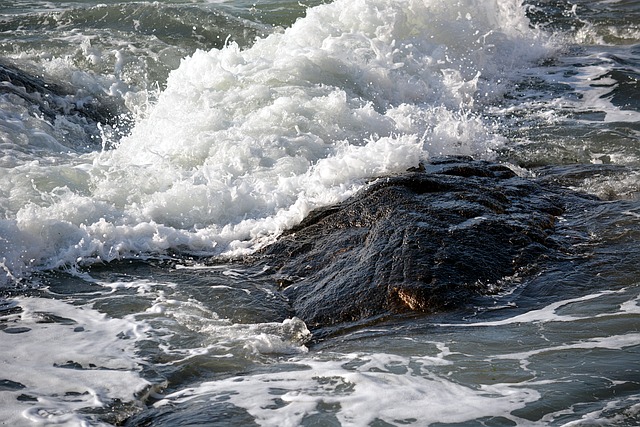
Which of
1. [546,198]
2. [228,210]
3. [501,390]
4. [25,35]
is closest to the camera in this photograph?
[501,390]

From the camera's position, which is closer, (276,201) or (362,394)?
(362,394)

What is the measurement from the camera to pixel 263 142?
8.16 m

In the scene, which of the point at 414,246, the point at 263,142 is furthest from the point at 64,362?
the point at 263,142

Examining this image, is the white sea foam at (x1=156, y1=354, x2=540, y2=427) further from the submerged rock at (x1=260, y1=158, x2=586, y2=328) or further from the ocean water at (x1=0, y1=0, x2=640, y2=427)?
the submerged rock at (x1=260, y1=158, x2=586, y2=328)

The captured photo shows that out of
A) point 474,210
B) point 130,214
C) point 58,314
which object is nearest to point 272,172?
point 130,214

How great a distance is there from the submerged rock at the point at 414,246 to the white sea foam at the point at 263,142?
59 centimetres

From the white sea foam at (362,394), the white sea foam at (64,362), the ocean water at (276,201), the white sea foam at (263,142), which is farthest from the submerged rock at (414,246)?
the white sea foam at (64,362)

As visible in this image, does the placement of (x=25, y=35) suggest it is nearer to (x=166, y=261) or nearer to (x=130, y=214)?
(x=130, y=214)

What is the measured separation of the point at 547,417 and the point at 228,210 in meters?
4.12

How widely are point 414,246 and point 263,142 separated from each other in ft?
10.3

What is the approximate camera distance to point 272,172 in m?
7.70

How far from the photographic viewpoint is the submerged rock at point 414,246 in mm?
5098

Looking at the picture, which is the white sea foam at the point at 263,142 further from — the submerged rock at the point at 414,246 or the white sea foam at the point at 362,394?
the white sea foam at the point at 362,394

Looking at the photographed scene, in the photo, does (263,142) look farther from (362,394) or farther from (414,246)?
(362,394)
